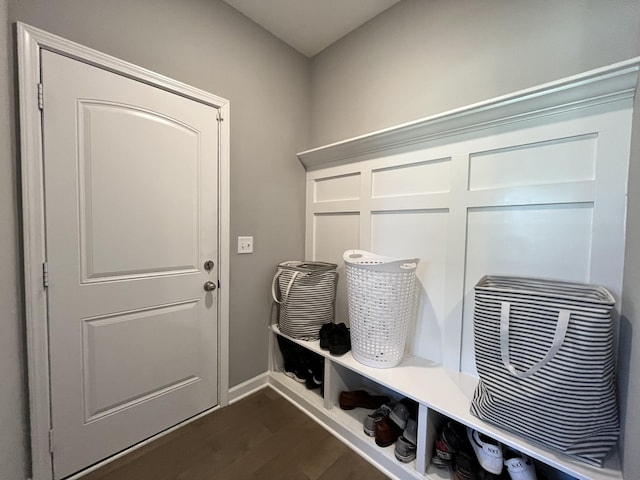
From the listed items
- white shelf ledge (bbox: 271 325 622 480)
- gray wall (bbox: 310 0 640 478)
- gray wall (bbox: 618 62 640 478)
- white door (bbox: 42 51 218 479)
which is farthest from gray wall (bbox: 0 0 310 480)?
gray wall (bbox: 618 62 640 478)

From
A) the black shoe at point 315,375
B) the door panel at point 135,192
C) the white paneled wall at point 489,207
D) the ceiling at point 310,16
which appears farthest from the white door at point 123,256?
the white paneled wall at point 489,207

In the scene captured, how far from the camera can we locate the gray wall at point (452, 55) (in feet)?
3.43

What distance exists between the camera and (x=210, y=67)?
1582mm

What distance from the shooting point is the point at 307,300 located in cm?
171

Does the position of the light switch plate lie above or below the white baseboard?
above

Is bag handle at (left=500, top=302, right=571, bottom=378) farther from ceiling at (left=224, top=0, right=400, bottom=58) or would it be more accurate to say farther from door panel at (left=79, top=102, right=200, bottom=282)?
ceiling at (left=224, top=0, right=400, bottom=58)

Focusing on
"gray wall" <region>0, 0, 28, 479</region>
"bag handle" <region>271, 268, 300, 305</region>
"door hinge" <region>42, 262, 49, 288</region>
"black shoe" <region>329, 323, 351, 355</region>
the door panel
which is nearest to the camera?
"gray wall" <region>0, 0, 28, 479</region>

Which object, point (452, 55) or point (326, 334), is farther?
point (326, 334)

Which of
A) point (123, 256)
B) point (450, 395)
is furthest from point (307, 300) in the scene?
point (123, 256)

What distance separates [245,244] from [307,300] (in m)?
0.57

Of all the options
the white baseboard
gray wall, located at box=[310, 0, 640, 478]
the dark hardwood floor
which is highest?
gray wall, located at box=[310, 0, 640, 478]

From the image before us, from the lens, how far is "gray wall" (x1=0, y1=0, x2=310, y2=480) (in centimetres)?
103

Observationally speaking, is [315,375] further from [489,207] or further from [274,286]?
[489,207]

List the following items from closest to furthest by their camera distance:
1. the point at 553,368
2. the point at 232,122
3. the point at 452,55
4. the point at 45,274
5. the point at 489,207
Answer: the point at 553,368
the point at 45,274
the point at 489,207
the point at 452,55
the point at 232,122
